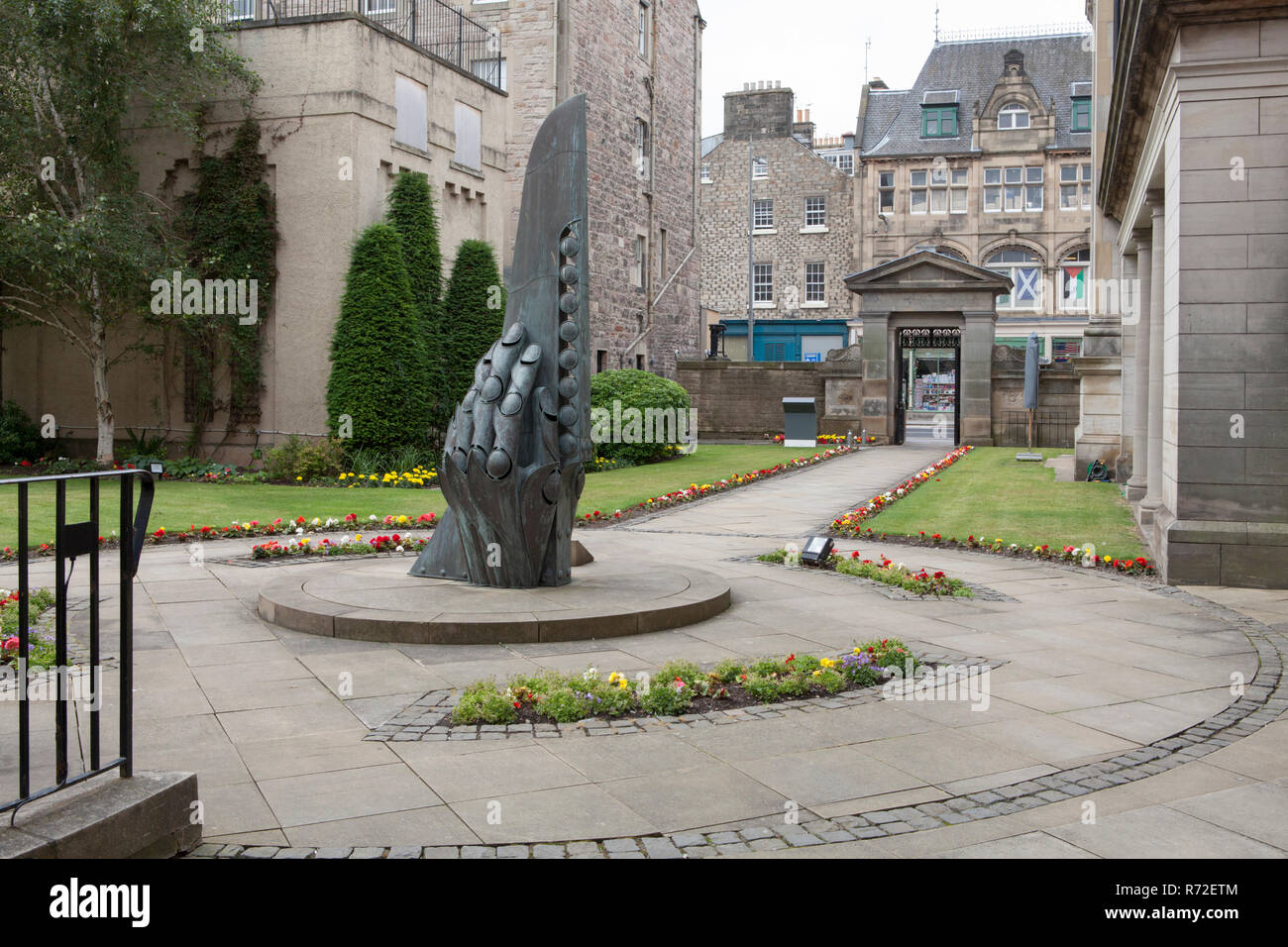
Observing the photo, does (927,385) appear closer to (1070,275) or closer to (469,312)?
(1070,275)

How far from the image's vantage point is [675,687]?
6.32 meters

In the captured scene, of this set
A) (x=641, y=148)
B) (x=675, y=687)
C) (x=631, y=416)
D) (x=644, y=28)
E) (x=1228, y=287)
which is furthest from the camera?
(x=641, y=148)

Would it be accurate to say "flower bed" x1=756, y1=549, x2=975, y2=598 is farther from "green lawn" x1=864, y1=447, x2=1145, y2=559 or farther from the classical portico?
the classical portico

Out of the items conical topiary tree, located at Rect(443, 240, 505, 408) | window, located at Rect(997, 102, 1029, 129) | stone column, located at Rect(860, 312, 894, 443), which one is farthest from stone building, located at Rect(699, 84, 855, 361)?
conical topiary tree, located at Rect(443, 240, 505, 408)

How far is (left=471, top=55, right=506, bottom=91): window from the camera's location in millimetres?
31016

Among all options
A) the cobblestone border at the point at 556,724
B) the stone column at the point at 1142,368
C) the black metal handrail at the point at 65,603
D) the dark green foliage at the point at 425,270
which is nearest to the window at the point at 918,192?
the dark green foliage at the point at 425,270

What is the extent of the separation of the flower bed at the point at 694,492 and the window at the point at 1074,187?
30.0 m

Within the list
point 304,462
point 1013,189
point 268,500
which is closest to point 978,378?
point 304,462

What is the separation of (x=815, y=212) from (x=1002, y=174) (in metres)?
8.96

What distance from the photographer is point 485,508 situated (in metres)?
8.81

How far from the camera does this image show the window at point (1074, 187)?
165ft

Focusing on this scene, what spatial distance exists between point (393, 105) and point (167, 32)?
4.55 metres
